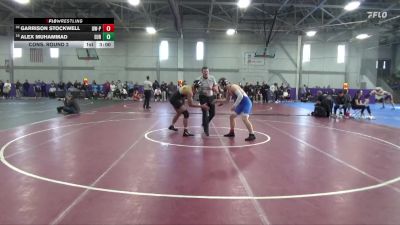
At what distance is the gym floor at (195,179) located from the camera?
4.13 meters

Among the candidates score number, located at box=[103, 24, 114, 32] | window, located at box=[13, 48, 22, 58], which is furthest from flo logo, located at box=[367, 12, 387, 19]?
window, located at box=[13, 48, 22, 58]

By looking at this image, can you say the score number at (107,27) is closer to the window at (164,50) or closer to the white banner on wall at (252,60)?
the window at (164,50)

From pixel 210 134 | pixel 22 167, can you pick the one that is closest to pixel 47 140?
pixel 22 167

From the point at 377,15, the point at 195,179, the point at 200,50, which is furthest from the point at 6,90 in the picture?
the point at 195,179

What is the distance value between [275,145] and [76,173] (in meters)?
4.84

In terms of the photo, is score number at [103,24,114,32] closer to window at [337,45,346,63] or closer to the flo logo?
the flo logo

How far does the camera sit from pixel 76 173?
5836 mm

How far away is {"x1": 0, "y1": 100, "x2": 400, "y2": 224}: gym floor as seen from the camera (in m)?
4.13
